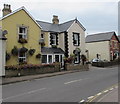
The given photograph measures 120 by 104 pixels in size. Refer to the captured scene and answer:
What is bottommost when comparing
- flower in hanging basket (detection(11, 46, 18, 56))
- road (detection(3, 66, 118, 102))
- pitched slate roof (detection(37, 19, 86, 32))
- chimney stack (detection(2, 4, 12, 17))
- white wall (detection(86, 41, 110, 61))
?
road (detection(3, 66, 118, 102))

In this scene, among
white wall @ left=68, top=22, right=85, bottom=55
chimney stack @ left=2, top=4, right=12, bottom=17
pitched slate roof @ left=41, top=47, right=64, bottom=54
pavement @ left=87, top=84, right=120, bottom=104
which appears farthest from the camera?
white wall @ left=68, top=22, right=85, bottom=55

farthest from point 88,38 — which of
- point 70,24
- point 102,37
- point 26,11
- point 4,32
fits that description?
point 4,32

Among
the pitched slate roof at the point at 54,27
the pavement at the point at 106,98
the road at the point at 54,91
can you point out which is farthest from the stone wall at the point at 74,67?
the pavement at the point at 106,98

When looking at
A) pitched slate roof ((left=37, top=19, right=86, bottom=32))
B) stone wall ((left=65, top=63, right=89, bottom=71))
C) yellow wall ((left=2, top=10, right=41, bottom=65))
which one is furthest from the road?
pitched slate roof ((left=37, top=19, right=86, bottom=32))

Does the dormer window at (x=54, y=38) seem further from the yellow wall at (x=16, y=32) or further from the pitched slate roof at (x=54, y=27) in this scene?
the yellow wall at (x=16, y=32)

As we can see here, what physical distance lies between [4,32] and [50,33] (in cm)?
984

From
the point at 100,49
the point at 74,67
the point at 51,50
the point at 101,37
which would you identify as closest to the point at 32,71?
the point at 51,50

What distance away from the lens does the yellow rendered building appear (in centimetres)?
2120

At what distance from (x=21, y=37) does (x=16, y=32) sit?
3.43 ft

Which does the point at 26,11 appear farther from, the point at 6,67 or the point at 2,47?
the point at 6,67

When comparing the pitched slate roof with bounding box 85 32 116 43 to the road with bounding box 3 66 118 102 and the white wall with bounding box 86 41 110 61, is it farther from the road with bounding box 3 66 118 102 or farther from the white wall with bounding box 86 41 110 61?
the road with bounding box 3 66 118 102

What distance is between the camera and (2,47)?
19047mm

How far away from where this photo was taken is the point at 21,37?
22.9 m

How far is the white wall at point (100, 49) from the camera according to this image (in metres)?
42.9
